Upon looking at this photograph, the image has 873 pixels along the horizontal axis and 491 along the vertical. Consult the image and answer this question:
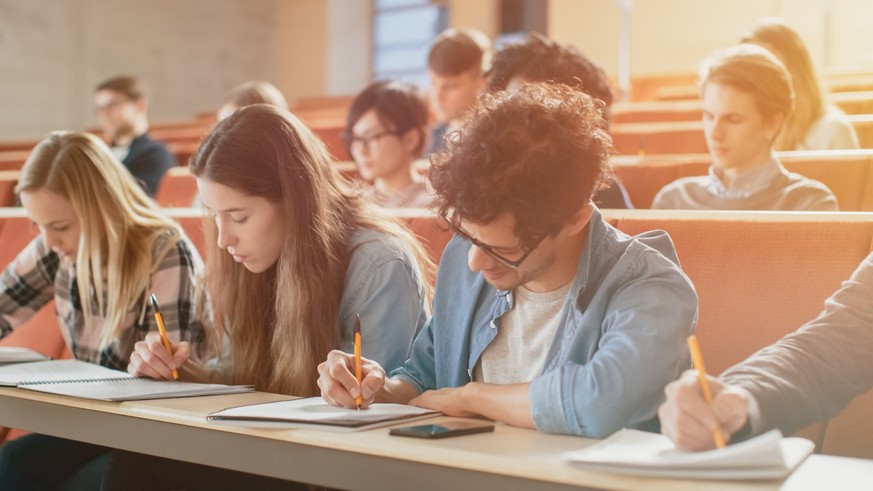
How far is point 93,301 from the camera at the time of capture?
7.48 ft

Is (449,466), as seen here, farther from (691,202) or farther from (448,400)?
(691,202)

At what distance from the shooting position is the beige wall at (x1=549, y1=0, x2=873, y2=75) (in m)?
7.04

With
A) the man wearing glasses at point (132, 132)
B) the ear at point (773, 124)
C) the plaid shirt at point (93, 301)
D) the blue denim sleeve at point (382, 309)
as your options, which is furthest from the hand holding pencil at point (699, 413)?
the man wearing glasses at point (132, 132)

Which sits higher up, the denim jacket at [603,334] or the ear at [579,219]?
the ear at [579,219]

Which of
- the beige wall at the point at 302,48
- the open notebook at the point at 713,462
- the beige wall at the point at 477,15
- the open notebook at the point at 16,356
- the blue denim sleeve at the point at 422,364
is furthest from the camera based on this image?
the beige wall at the point at 302,48

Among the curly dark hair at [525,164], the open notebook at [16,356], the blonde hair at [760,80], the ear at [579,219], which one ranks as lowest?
the open notebook at [16,356]

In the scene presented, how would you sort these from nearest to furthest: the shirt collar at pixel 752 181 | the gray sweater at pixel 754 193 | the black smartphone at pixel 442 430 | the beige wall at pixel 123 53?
the black smartphone at pixel 442 430 < the gray sweater at pixel 754 193 < the shirt collar at pixel 752 181 < the beige wall at pixel 123 53

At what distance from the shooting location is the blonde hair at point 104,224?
87.0 inches

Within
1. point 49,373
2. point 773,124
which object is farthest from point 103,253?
point 773,124

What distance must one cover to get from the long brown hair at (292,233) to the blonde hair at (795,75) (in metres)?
1.56

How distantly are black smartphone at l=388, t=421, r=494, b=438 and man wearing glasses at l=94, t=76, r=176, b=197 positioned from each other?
12.0ft

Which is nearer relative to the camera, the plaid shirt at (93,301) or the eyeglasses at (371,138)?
the plaid shirt at (93,301)

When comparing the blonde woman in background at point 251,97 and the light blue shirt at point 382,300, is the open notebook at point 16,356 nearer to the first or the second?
the light blue shirt at point 382,300

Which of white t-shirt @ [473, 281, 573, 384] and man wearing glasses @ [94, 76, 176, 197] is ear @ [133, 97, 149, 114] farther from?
white t-shirt @ [473, 281, 573, 384]
